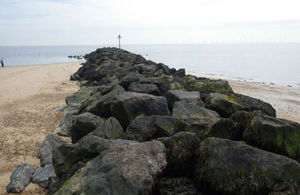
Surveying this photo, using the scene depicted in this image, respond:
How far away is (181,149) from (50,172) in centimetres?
431

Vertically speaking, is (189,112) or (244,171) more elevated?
(189,112)

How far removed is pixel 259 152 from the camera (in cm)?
499

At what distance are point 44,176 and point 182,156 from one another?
14.5ft

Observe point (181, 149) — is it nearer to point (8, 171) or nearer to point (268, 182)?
point (268, 182)

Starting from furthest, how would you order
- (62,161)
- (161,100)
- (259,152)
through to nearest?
(161,100) < (62,161) < (259,152)

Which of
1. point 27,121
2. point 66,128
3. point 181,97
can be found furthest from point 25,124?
point 181,97

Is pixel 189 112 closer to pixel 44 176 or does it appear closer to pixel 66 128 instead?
pixel 44 176

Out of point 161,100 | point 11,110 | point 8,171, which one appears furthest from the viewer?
point 11,110

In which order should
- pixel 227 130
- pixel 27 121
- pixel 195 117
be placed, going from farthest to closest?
pixel 27 121
pixel 195 117
pixel 227 130

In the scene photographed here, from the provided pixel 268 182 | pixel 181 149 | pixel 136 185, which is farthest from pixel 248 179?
pixel 136 185

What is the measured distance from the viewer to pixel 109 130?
25.2ft

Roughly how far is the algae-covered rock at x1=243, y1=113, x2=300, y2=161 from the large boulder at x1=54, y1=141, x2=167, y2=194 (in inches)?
96.2

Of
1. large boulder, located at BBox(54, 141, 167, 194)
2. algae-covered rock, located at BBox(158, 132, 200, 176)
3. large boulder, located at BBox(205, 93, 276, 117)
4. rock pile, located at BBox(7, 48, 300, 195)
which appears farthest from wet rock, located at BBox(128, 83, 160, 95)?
large boulder, located at BBox(54, 141, 167, 194)

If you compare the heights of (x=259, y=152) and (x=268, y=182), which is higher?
(x=259, y=152)
